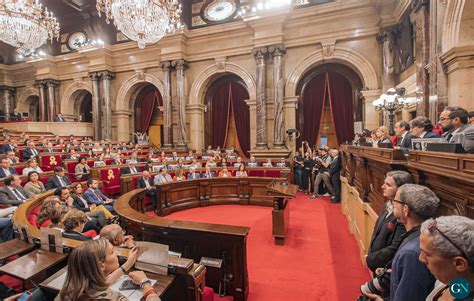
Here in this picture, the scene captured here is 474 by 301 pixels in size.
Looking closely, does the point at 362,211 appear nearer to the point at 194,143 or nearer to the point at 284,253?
A: the point at 284,253

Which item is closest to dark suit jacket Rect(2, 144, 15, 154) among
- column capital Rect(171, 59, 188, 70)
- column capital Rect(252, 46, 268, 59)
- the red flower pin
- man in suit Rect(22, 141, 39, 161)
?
man in suit Rect(22, 141, 39, 161)

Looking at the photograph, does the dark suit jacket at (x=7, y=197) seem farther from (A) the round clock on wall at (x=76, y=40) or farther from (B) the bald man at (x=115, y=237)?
(A) the round clock on wall at (x=76, y=40)

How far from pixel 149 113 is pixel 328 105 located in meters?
9.07

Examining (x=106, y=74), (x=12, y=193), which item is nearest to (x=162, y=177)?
(x=12, y=193)

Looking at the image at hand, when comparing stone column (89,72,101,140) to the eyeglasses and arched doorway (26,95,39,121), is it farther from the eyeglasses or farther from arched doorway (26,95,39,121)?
the eyeglasses

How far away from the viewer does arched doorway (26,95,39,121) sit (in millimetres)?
15656

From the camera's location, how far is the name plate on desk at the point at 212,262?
2.62m

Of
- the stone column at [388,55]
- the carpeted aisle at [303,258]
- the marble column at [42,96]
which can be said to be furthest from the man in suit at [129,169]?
the marble column at [42,96]

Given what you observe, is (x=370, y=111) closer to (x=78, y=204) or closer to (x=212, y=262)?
(x=212, y=262)

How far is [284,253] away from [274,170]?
13.2 feet

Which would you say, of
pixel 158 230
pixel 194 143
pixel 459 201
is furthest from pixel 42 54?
pixel 459 201

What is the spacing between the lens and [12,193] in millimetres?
4344

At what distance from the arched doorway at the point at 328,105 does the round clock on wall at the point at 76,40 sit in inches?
481

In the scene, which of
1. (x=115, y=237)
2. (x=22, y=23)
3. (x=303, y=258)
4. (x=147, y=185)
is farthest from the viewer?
(x=22, y=23)
